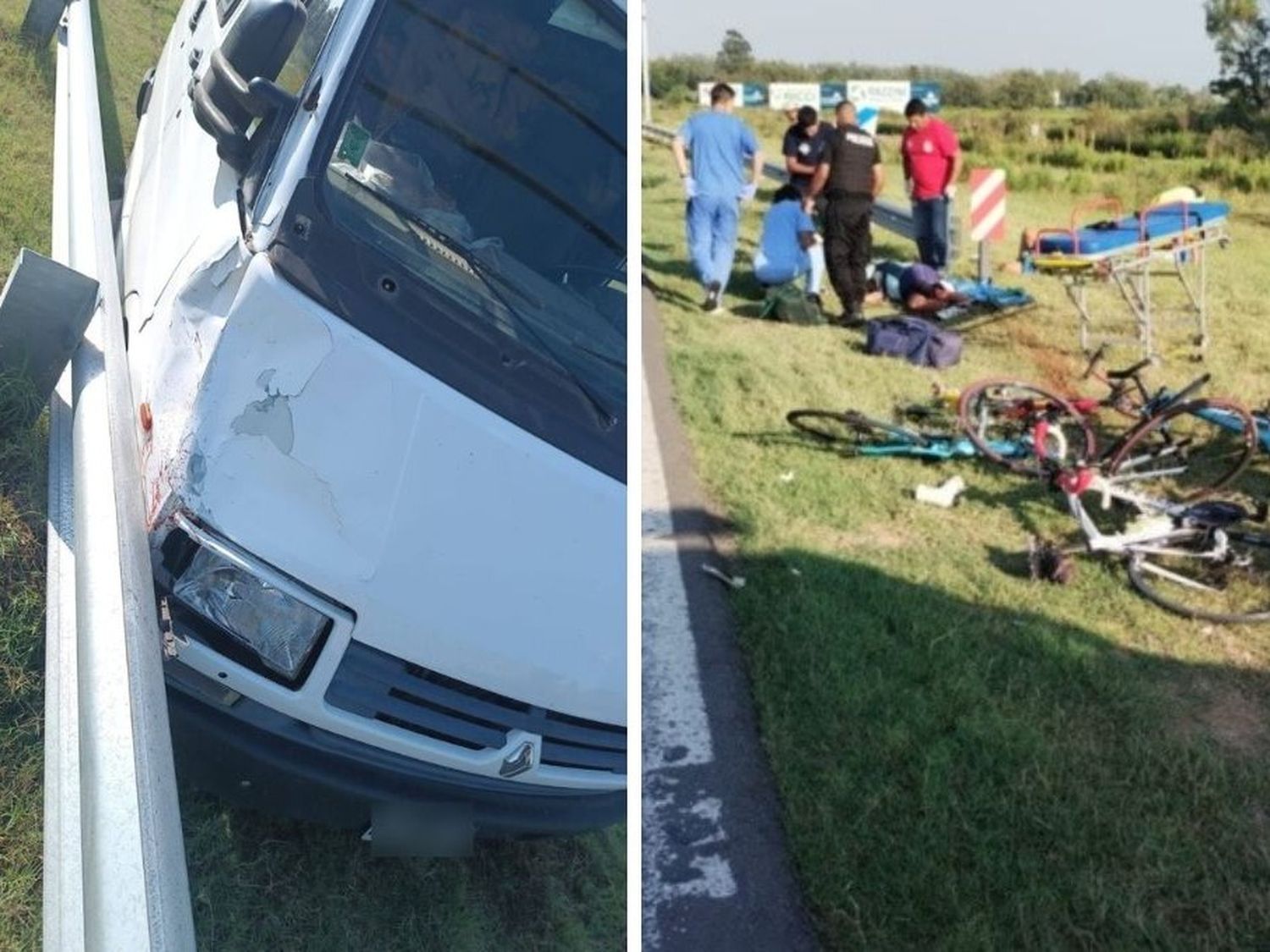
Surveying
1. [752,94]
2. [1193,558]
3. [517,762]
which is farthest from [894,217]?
[517,762]

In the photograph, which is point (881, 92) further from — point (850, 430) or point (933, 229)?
point (850, 430)

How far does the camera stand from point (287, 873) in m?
0.80

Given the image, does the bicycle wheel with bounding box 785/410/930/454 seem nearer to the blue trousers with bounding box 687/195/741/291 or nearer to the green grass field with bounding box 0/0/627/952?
the blue trousers with bounding box 687/195/741/291

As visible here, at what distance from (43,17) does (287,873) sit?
118 cm

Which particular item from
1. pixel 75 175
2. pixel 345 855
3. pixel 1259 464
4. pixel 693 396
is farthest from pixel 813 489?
pixel 345 855

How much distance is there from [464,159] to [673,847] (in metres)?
2.50

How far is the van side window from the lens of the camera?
1.09 m

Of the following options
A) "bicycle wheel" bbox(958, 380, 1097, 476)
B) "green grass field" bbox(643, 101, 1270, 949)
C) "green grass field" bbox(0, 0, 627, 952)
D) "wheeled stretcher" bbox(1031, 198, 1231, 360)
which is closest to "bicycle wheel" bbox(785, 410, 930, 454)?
"green grass field" bbox(643, 101, 1270, 949)

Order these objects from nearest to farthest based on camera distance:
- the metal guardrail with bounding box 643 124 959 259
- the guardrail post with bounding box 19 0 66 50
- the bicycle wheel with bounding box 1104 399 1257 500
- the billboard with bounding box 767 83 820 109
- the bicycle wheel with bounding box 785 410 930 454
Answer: the guardrail post with bounding box 19 0 66 50 → the bicycle wheel with bounding box 1104 399 1257 500 → the bicycle wheel with bounding box 785 410 930 454 → the billboard with bounding box 767 83 820 109 → the metal guardrail with bounding box 643 124 959 259

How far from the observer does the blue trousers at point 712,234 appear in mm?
7207

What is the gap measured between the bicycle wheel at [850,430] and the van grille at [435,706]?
487 centimetres

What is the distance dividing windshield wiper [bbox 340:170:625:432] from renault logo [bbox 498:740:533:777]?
0.24 metres

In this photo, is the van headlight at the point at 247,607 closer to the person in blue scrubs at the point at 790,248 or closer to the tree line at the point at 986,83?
the tree line at the point at 986,83

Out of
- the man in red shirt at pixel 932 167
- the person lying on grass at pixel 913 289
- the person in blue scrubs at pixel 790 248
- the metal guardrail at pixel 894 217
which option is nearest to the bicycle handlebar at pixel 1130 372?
the person lying on grass at pixel 913 289
